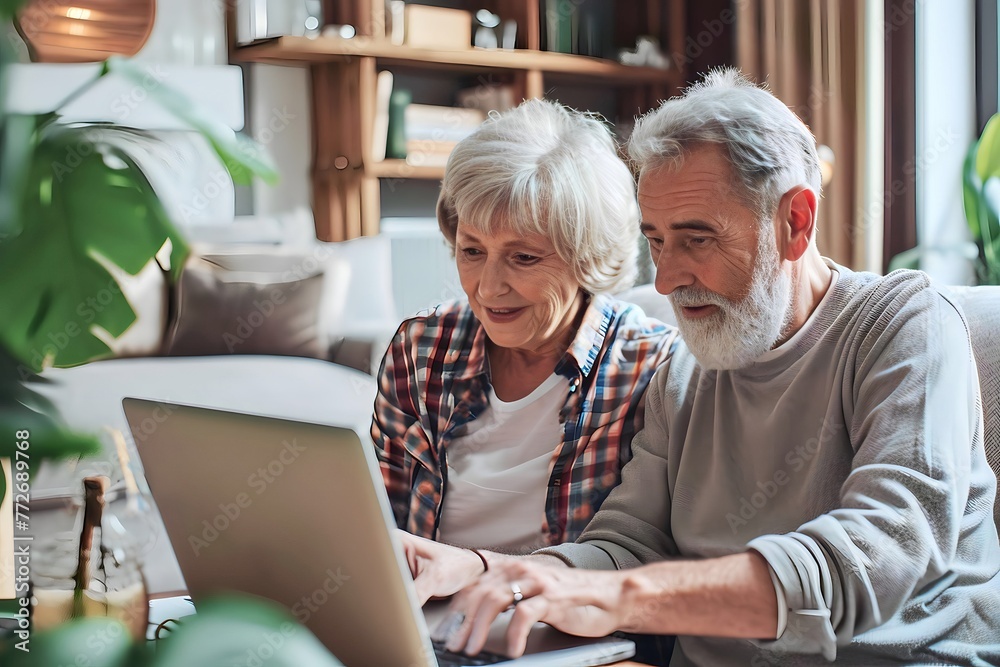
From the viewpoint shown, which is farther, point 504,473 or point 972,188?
point 972,188

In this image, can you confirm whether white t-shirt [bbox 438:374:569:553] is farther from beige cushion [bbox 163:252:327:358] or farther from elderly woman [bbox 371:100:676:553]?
beige cushion [bbox 163:252:327:358]

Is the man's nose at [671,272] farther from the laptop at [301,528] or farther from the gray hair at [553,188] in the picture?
the laptop at [301,528]

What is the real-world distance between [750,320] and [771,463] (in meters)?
0.16

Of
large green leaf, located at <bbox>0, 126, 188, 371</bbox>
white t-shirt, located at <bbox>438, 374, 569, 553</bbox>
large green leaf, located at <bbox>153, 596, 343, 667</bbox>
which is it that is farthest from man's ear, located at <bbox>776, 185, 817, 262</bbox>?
large green leaf, located at <bbox>153, 596, 343, 667</bbox>

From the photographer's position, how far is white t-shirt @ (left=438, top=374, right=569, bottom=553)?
4.57ft

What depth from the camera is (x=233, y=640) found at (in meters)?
0.27

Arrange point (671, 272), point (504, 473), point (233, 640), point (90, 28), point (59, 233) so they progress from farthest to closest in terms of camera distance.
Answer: point (504, 473), point (671, 272), point (90, 28), point (59, 233), point (233, 640)

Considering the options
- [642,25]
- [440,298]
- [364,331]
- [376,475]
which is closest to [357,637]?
[376,475]

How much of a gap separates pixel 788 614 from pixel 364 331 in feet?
8.32

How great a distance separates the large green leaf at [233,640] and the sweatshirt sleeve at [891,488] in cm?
70

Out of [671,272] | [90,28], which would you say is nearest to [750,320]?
[671,272]

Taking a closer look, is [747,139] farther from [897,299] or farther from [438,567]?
[438,567]

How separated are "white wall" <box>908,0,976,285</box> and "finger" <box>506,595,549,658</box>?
10.9 feet

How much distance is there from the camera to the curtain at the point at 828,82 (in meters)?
3.93
